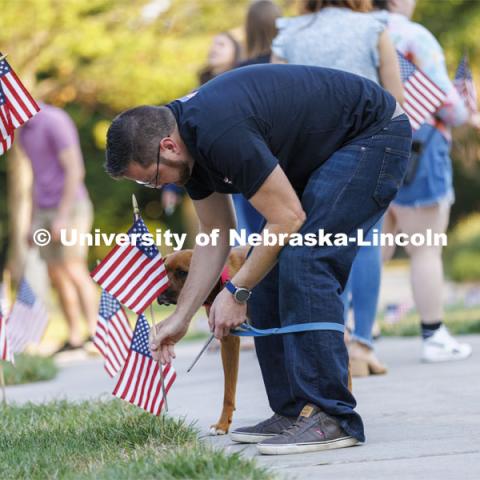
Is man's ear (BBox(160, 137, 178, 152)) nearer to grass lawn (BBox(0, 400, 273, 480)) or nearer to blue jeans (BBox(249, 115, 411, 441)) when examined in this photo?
blue jeans (BBox(249, 115, 411, 441))

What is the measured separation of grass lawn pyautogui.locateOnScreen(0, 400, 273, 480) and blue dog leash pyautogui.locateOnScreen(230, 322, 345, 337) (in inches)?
17.5

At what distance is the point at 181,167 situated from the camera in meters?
4.21

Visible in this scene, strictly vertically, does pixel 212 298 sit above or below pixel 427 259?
above

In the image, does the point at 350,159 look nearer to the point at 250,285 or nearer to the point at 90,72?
the point at 250,285

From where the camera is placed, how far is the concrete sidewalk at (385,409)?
12.7 feet

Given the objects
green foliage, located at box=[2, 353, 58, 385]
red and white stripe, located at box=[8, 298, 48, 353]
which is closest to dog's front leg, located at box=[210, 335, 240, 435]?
green foliage, located at box=[2, 353, 58, 385]

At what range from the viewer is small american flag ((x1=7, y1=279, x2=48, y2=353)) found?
884 centimetres

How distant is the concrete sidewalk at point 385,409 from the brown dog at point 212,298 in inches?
5.6

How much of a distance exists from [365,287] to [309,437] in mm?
2366

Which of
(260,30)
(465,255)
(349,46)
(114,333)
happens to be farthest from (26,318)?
(465,255)

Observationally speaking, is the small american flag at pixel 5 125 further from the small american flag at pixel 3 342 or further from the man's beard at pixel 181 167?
the man's beard at pixel 181 167

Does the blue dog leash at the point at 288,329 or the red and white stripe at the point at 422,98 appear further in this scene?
the red and white stripe at the point at 422,98

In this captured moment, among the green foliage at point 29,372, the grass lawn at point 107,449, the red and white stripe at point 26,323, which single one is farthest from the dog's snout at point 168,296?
the red and white stripe at point 26,323

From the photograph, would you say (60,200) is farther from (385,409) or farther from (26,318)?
(385,409)
